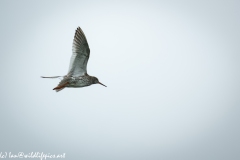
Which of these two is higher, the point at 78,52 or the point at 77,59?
the point at 78,52

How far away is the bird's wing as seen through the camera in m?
17.3

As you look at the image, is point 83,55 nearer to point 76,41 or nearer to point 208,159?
point 76,41

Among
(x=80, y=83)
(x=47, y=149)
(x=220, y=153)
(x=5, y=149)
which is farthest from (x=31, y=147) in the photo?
(x=80, y=83)

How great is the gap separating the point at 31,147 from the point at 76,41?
179788 mm

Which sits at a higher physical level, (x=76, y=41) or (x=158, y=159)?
(x=76, y=41)

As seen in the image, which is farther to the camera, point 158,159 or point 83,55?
point 158,159

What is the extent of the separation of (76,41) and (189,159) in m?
159

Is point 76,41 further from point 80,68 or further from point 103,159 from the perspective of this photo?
point 103,159

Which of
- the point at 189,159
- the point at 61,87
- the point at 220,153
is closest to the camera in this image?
the point at 61,87

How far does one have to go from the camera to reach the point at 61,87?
16609 mm

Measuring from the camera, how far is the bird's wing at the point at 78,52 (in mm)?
17312

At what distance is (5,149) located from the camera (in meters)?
160

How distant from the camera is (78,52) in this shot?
682 inches

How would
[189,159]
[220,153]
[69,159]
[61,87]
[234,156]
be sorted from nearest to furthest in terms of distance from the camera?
[61,87], [69,159], [189,159], [234,156], [220,153]
